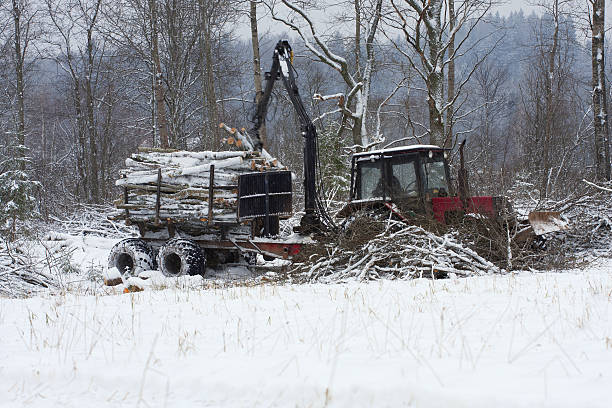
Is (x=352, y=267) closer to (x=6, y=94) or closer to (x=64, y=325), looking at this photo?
(x=64, y=325)

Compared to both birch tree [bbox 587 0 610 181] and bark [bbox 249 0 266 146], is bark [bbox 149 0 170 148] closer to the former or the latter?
bark [bbox 249 0 266 146]

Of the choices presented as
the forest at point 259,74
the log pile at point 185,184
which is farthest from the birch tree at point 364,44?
the log pile at point 185,184

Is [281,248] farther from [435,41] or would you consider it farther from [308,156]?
[435,41]

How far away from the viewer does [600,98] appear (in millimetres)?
15867

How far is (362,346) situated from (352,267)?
5.11m

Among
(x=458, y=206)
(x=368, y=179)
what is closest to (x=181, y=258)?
(x=368, y=179)

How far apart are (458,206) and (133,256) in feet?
22.7

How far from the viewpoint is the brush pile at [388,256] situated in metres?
8.27

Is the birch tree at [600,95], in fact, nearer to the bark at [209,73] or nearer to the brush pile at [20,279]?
the bark at [209,73]

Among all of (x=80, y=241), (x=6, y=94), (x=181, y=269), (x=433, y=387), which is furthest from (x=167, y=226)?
(x=6, y=94)

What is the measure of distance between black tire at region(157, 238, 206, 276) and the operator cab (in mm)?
3435

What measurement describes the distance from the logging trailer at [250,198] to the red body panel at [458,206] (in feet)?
0.07

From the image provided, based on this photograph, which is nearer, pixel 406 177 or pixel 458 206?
pixel 458 206

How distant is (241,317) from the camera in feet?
15.8
